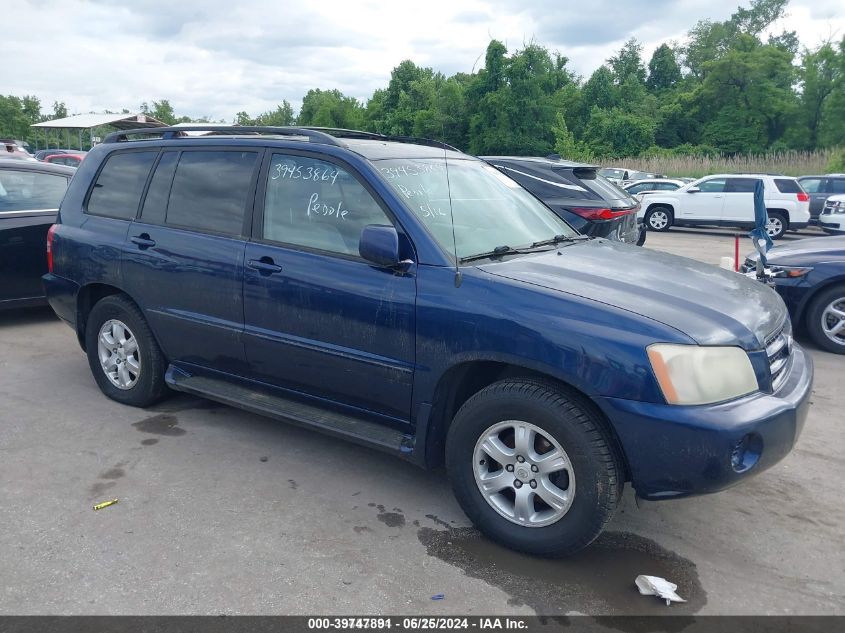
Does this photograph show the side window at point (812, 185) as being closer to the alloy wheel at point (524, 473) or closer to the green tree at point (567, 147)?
the alloy wheel at point (524, 473)

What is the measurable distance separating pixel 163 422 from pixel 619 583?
10.2 feet

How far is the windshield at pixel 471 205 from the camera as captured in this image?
12.4 ft

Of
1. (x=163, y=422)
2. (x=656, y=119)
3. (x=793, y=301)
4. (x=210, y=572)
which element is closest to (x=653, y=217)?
(x=793, y=301)

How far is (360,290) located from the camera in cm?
367

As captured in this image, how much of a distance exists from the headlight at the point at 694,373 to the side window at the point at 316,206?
1.51m

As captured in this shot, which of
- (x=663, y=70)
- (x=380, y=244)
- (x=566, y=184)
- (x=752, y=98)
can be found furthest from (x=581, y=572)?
(x=663, y=70)

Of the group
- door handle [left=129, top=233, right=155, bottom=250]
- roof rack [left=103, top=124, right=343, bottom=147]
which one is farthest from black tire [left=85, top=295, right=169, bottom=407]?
roof rack [left=103, top=124, right=343, bottom=147]

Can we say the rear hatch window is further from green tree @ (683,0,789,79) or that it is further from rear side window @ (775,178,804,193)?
green tree @ (683,0,789,79)

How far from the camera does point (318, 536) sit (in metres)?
3.42

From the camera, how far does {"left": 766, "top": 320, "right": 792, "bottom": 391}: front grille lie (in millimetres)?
3330

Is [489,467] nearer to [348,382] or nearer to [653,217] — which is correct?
[348,382]

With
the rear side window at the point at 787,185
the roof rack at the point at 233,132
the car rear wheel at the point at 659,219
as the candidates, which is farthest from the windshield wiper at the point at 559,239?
the car rear wheel at the point at 659,219

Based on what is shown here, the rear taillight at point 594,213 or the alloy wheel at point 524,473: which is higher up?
the rear taillight at point 594,213

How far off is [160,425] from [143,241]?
1.20 m
